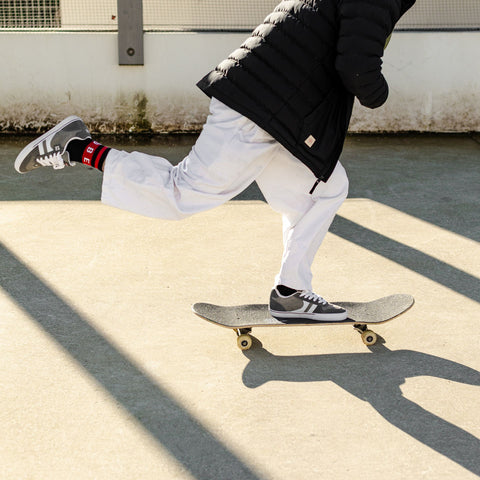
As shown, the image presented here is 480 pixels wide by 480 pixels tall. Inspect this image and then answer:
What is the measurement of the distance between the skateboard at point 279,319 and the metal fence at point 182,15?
4922 mm

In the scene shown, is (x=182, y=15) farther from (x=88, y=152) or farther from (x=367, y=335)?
(x=367, y=335)

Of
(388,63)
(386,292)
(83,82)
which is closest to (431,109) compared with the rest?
(388,63)

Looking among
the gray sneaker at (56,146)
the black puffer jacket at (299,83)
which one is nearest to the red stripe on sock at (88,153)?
the gray sneaker at (56,146)

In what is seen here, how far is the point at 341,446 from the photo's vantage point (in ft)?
9.77

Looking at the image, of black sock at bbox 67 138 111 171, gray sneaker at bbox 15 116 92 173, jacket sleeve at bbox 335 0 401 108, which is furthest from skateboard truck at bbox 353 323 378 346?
gray sneaker at bbox 15 116 92 173

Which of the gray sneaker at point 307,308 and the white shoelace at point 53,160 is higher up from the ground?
the white shoelace at point 53,160

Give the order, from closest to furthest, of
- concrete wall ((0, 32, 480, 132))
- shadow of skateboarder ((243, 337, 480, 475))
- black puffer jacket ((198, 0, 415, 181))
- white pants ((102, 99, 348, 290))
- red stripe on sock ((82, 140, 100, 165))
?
shadow of skateboarder ((243, 337, 480, 475)), black puffer jacket ((198, 0, 415, 181)), white pants ((102, 99, 348, 290)), red stripe on sock ((82, 140, 100, 165)), concrete wall ((0, 32, 480, 132))

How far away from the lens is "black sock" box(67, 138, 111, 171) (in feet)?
11.9

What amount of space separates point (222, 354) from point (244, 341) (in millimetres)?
122

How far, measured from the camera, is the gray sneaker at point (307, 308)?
3809mm

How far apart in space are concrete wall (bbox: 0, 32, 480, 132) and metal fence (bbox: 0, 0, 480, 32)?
113mm

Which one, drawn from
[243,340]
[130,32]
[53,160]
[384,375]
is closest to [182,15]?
[130,32]

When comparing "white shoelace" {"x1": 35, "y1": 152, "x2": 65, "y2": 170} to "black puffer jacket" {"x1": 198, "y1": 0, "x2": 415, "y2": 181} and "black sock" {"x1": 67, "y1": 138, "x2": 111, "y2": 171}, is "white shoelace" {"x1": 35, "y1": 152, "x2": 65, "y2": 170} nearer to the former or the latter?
"black sock" {"x1": 67, "y1": 138, "x2": 111, "y2": 171}

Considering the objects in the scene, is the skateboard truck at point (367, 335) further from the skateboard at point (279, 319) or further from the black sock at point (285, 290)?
the black sock at point (285, 290)
